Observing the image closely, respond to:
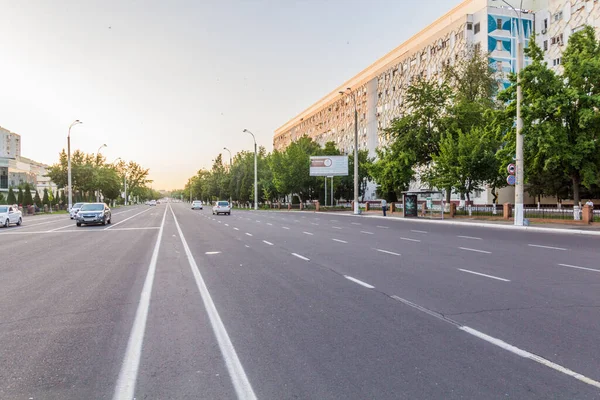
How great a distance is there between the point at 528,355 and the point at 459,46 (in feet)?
210

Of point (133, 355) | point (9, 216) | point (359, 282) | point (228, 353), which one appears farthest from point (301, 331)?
point (9, 216)

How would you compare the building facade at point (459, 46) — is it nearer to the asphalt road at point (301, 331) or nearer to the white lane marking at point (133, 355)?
the asphalt road at point (301, 331)

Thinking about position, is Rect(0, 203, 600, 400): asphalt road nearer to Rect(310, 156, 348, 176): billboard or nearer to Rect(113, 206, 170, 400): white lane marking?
Rect(113, 206, 170, 400): white lane marking

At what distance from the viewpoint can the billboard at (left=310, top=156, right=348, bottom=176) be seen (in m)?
63.3

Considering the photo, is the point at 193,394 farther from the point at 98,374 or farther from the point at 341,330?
the point at 341,330

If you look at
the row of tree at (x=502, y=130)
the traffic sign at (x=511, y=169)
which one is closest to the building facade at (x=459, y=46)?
the row of tree at (x=502, y=130)

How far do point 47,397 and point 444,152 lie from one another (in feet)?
124

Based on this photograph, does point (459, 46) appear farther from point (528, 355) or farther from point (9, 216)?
point (528, 355)

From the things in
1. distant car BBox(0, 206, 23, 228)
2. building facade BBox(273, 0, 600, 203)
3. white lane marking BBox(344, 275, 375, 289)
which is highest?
building facade BBox(273, 0, 600, 203)

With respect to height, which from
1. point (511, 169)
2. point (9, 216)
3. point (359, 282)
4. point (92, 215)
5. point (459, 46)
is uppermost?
point (459, 46)

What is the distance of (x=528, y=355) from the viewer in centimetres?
473

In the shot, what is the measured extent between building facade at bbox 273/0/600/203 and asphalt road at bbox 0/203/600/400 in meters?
39.9

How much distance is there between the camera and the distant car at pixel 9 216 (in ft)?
107

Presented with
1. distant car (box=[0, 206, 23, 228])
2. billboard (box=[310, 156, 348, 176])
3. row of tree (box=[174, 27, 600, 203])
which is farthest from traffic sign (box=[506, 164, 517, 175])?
billboard (box=[310, 156, 348, 176])
